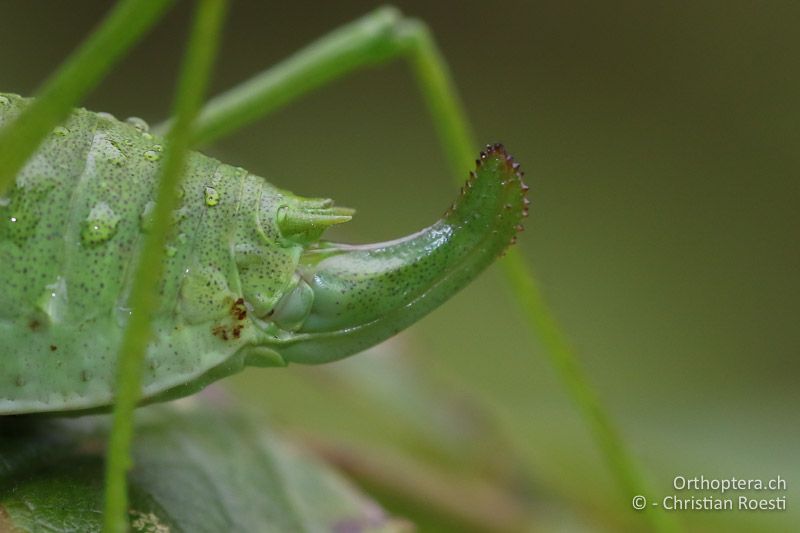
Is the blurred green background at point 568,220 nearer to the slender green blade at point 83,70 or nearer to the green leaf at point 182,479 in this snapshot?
the green leaf at point 182,479

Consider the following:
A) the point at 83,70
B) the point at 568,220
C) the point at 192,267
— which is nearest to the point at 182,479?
the point at 192,267

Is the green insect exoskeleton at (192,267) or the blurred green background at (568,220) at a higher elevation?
the blurred green background at (568,220)

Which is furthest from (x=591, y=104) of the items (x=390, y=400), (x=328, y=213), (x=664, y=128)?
(x=328, y=213)

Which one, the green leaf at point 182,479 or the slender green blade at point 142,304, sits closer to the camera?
the slender green blade at point 142,304

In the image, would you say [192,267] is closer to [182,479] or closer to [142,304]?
[142,304]

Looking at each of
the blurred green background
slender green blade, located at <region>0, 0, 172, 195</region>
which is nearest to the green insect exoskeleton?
slender green blade, located at <region>0, 0, 172, 195</region>

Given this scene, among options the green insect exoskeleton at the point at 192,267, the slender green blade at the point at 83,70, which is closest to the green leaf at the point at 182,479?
the green insect exoskeleton at the point at 192,267

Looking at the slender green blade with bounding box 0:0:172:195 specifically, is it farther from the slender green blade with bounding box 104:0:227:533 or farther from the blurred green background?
the blurred green background
